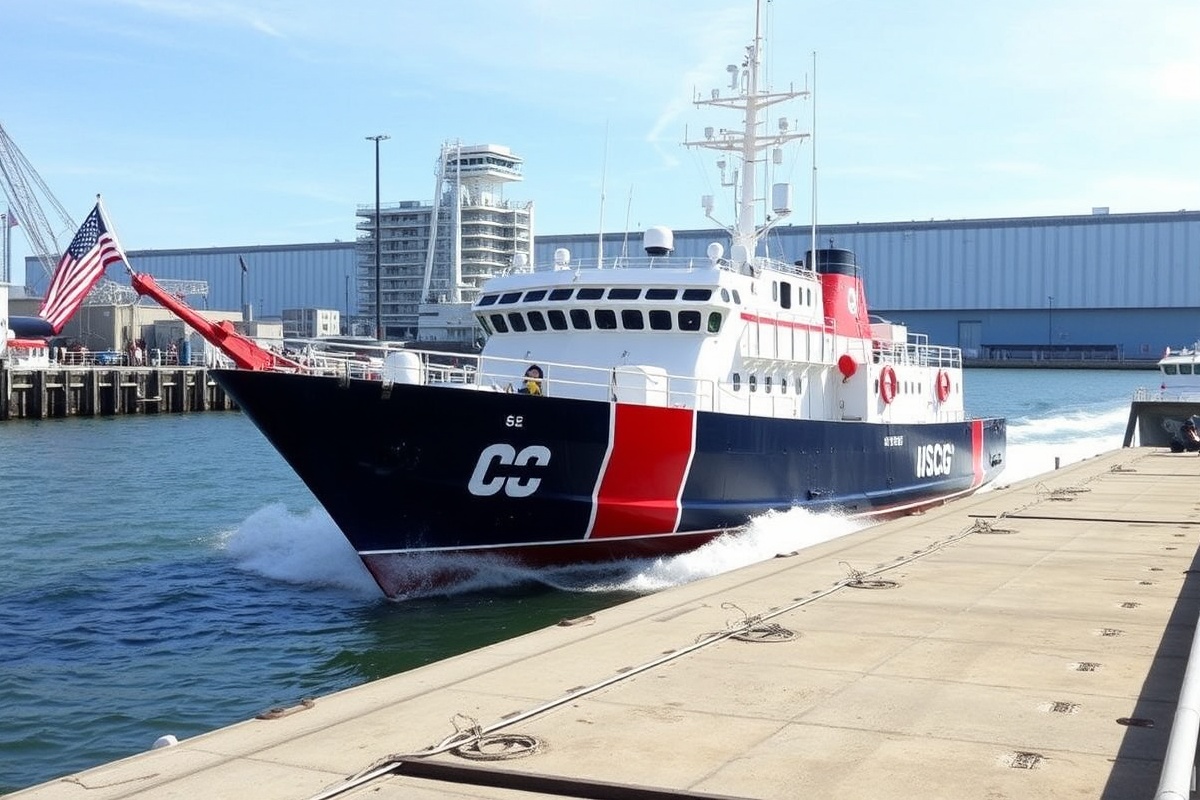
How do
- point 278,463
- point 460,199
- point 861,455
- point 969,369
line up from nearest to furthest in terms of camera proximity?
1. point 861,455
2. point 278,463
3. point 969,369
4. point 460,199

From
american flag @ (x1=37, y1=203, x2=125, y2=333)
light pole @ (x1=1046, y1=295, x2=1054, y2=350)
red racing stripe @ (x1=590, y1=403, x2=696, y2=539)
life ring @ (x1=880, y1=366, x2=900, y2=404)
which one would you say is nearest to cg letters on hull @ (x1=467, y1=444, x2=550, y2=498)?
red racing stripe @ (x1=590, y1=403, x2=696, y2=539)

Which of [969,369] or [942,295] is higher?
[942,295]

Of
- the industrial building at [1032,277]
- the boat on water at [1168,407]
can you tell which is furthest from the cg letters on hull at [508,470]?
the industrial building at [1032,277]

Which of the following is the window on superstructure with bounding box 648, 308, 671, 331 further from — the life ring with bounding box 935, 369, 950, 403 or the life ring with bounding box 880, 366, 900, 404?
the life ring with bounding box 935, 369, 950, 403

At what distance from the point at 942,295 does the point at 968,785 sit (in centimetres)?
8872

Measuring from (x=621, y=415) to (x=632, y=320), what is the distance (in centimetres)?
295

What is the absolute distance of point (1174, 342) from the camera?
86062 mm

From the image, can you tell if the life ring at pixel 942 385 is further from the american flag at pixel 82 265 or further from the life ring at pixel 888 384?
the american flag at pixel 82 265

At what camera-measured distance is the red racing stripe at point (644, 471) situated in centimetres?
1388

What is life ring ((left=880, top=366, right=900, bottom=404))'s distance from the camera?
66.2ft

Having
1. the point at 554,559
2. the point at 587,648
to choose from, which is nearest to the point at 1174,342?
the point at 554,559

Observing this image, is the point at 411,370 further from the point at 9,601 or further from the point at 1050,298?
the point at 1050,298

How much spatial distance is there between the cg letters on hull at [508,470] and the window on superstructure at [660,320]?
3.62 metres

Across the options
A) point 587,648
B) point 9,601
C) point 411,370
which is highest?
point 411,370
